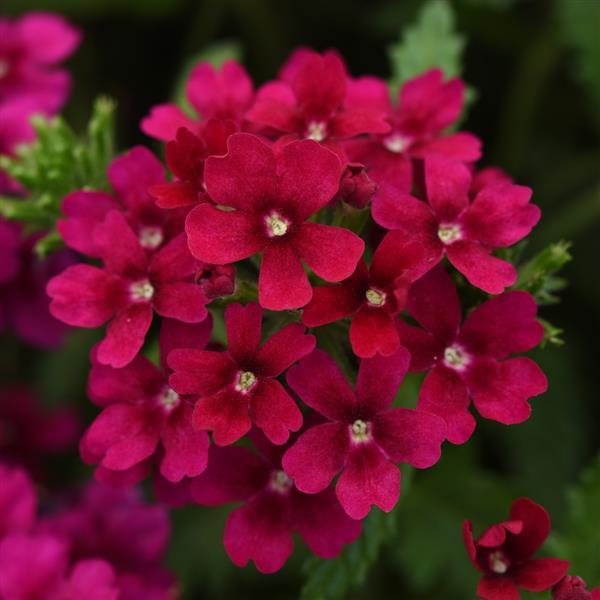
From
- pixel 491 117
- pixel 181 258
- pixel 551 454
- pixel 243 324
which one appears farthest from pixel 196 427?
pixel 491 117

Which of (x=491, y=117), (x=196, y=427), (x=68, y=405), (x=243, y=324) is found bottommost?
(x=68, y=405)

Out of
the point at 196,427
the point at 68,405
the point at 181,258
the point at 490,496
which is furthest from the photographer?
the point at 68,405

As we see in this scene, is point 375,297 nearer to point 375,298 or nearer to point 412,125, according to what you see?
point 375,298

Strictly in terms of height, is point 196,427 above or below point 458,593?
above

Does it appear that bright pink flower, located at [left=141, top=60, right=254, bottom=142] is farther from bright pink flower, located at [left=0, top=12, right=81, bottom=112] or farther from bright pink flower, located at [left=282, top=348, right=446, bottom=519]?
bright pink flower, located at [left=0, top=12, right=81, bottom=112]

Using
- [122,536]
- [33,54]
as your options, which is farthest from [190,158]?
[33,54]

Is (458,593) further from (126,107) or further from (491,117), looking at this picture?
(126,107)

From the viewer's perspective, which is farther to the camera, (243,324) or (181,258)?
(181,258)

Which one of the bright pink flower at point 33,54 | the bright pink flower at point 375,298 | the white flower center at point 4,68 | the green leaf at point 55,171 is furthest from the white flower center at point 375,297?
the white flower center at point 4,68
